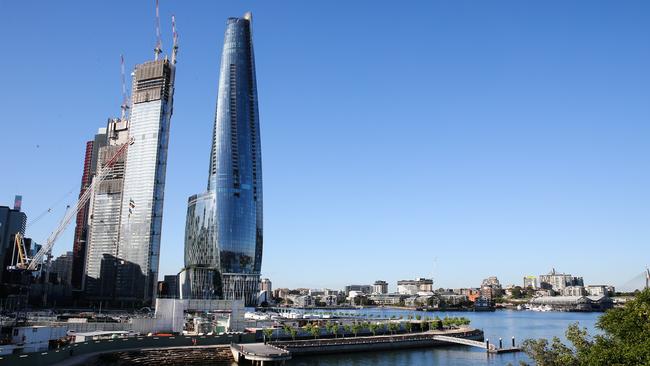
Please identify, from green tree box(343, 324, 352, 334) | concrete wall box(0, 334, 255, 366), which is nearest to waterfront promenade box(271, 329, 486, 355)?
green tree box(343, 324, 352, 334)

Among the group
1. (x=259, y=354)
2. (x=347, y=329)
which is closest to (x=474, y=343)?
(x=347, y=329)

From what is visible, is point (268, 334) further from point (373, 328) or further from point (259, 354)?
point (373, 328)

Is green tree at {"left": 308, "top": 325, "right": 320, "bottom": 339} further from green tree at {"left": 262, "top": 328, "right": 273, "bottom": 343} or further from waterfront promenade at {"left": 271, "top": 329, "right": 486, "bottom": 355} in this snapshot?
green tree at {"left": 262, "top": 328, "right": 273, "bottom": 343}

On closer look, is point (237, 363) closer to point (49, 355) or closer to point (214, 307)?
point (49, 355)

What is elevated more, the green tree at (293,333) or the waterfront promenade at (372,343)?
the green tree at (293,333)

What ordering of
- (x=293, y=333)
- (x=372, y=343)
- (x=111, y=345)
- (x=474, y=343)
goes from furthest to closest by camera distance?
(x=372, y=343) < (x=474, y=343) < (x=293, y=333) < (x=111, y=345)

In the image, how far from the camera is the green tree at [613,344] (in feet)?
132

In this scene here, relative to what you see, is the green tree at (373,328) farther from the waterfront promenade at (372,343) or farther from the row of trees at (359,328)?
the waterfront promenade at (372,343)

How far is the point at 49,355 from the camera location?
65438mm

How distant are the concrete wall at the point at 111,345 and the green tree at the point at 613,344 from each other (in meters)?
50.8

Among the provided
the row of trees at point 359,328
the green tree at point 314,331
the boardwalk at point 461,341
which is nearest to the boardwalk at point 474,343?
the boardwalk at point 461,341

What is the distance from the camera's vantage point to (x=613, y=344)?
45156 mm

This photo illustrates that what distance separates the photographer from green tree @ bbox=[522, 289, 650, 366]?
40.1m

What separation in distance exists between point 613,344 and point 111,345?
211ft
